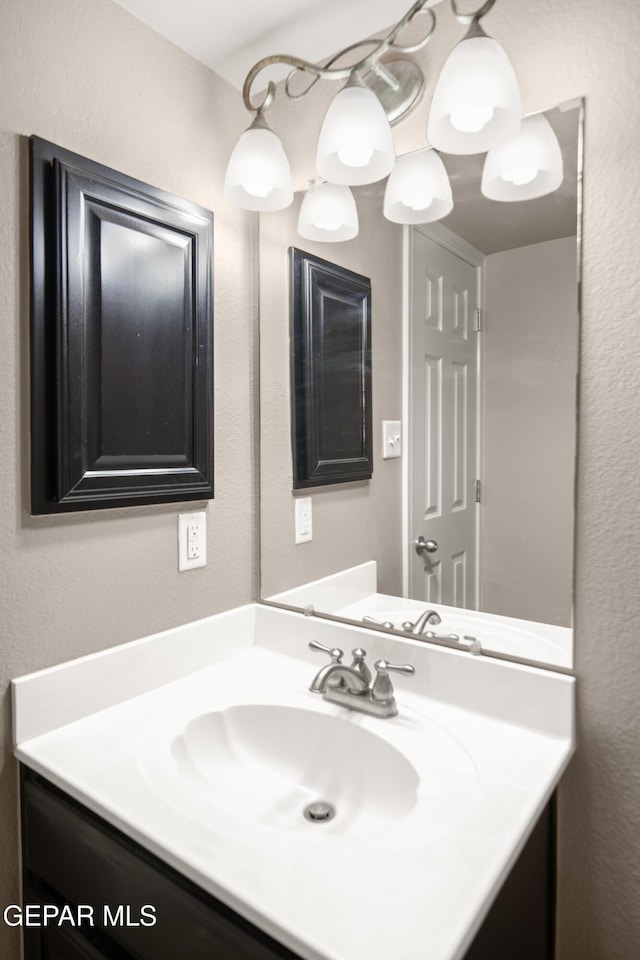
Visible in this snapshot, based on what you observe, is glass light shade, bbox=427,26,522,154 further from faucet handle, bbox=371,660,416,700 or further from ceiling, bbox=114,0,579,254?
faucet handle, bbox=371,660,416,700

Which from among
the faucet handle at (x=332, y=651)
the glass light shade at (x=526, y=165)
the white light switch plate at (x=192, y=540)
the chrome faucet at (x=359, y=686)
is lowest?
the chrome faucet at (x=359, y=686)

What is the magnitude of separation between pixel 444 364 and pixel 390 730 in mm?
728

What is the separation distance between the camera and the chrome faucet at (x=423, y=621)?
3.97 feet

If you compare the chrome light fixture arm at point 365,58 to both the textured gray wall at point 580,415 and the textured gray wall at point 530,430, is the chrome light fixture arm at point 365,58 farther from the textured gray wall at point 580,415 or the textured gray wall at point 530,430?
the textured gray wall at point 530,430

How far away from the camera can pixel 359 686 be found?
44.3 inches

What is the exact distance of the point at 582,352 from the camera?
Answer: 100 cm

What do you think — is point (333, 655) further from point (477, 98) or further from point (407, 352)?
point (477, 98)

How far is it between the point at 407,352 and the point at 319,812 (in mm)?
917

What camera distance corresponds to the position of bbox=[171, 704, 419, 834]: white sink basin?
3.18ft

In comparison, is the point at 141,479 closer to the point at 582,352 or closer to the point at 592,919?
the point at 582,352

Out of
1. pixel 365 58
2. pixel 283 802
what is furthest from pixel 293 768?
pixel 365 58

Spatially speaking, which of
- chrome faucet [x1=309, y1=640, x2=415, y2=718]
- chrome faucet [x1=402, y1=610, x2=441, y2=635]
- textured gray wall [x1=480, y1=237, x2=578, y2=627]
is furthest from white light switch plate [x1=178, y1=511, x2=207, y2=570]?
textured gray wall [x1=480, y1=237, x2=578, y2=627]

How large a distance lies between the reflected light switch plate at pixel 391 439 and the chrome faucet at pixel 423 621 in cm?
35

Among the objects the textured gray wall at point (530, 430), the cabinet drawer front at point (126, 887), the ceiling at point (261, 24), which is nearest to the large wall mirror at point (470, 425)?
the textured gray wall at point (530, 430)
